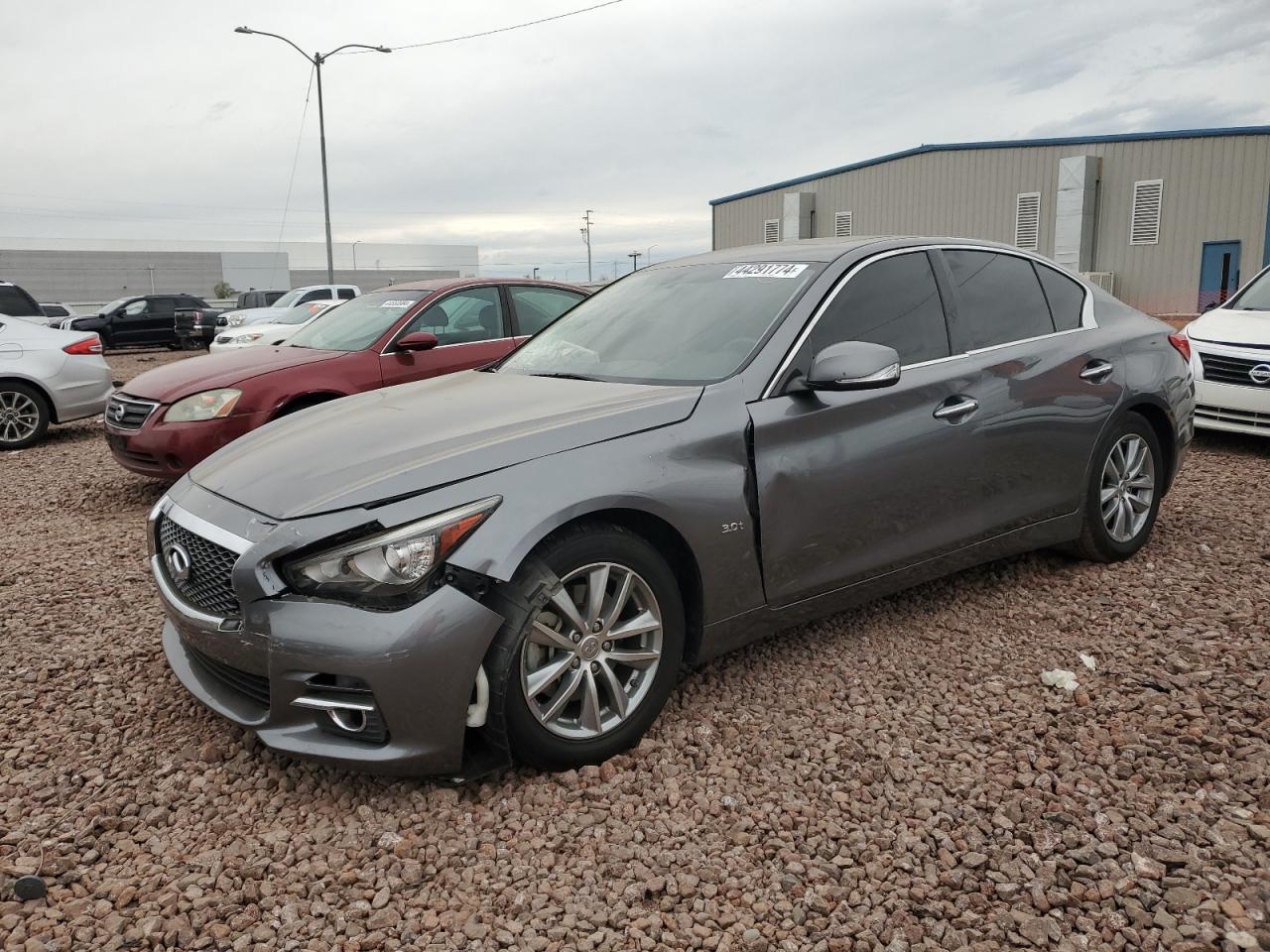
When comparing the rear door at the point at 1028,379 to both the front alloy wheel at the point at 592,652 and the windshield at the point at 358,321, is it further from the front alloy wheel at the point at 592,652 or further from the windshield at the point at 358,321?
the windshield at the point at 358,321

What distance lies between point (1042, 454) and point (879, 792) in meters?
1.96

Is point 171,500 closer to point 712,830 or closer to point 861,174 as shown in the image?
point 712,830

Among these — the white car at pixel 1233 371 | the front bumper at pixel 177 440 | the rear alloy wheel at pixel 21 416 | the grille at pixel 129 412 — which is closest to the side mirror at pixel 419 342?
the front bumper at pixel 177 440

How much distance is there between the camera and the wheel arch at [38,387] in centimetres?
960

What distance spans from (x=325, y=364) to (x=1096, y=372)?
4.79m

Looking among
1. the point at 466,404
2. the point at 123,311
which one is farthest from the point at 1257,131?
the point at 123,311

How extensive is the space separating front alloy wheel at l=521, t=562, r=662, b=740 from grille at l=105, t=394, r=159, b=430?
4.61 m

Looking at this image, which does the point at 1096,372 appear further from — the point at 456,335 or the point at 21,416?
the point at 21,416

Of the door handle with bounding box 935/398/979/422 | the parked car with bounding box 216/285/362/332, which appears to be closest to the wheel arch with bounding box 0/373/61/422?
the door handle with bounding box 935/398/979/422

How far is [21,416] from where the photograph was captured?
9727 millimetres

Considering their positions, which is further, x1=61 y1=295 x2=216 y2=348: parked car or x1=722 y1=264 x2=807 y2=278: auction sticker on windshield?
Result: x1=61 y1=295 x2=216 y2=348: parked car

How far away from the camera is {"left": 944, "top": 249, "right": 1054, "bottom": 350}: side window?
4160mm

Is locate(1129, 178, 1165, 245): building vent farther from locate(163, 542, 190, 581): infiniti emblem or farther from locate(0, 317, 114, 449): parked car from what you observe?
locate(163, 542, 190, 581): infiniti emblem

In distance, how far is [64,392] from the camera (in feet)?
32.3
